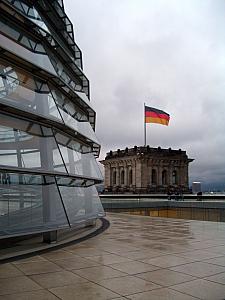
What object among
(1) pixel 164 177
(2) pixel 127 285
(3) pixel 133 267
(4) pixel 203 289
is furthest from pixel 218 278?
(1) pixel 164 177

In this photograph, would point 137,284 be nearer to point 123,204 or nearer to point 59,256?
point 59,256

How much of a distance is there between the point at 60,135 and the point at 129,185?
3756 inches

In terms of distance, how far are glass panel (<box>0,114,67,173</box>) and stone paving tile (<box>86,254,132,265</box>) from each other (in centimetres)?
353

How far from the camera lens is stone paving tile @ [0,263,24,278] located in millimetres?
8008

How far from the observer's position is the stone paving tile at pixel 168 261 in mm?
9570

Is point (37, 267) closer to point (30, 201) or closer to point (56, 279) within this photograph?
point (56, 279)

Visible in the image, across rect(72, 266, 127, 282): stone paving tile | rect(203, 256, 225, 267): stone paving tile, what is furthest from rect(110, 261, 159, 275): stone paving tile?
rect(203, 256, 225, 267): stone paving tile

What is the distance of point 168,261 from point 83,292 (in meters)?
3.79

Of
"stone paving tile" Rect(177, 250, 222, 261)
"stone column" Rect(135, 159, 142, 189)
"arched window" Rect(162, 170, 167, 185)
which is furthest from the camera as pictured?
"arched window" Rect(162, 170, 167, 185)

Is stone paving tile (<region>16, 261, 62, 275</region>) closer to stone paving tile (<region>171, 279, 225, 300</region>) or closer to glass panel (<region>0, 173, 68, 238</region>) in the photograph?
glass panel (<region>0, 173, 68, 238</region>)

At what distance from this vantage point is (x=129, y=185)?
10931 cm

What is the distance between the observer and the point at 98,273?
8.41m

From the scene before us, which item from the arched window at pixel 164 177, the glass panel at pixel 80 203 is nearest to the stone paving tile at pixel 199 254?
the glass panel at pixel 80 203

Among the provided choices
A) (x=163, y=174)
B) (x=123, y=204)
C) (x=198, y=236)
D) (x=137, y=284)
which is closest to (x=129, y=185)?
(x=163, y=174)
